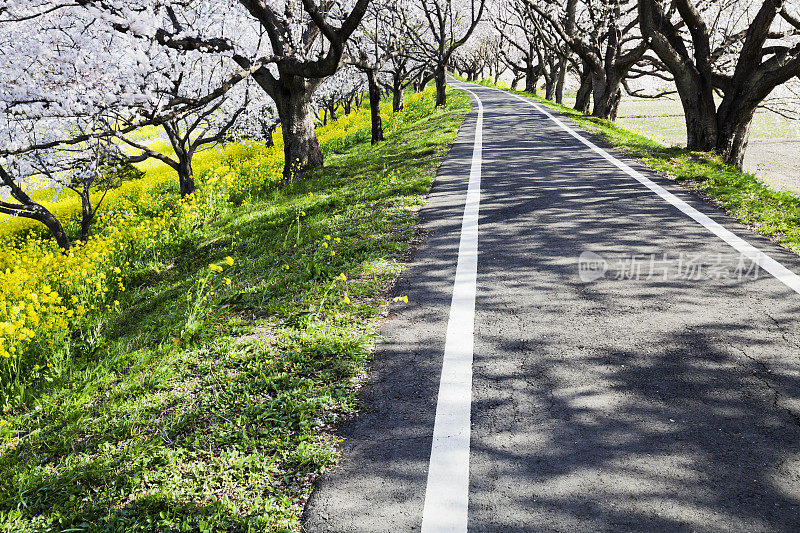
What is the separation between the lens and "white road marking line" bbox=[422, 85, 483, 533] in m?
2.17

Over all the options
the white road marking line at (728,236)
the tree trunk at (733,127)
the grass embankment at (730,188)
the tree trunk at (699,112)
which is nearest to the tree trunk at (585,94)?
the tree trunk at (699,112)

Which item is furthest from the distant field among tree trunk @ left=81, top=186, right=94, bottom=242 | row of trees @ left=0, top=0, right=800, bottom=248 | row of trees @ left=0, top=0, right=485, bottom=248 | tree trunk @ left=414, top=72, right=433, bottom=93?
tree trunk @ left=81, top=186, right=94, bottom=242

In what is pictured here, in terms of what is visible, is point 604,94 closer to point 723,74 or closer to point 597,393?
point 723,74

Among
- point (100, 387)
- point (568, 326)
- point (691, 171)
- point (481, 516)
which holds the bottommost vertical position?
point (100, 387)

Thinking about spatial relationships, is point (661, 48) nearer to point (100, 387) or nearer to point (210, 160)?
point (100, 387)

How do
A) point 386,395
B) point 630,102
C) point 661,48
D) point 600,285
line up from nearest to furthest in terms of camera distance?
point 386,395 < point 600,285 < point 661,48 < point 630,102

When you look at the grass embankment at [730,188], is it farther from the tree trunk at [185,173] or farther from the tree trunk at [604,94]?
the tree trunk at [185,173]

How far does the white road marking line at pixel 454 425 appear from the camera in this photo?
2172mm

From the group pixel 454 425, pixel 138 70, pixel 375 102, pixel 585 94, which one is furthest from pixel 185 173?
pixel 454 425

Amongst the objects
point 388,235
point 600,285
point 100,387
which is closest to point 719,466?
point 600,285

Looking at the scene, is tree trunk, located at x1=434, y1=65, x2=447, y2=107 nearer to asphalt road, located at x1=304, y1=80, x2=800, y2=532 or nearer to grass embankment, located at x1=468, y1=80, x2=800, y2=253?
grass embankment, located at x1=468, y1=80, x2=800, y2=253

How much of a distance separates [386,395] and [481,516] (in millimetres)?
1047

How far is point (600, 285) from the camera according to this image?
4258mm

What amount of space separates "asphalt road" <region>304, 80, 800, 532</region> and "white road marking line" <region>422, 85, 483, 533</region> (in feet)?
0.11
